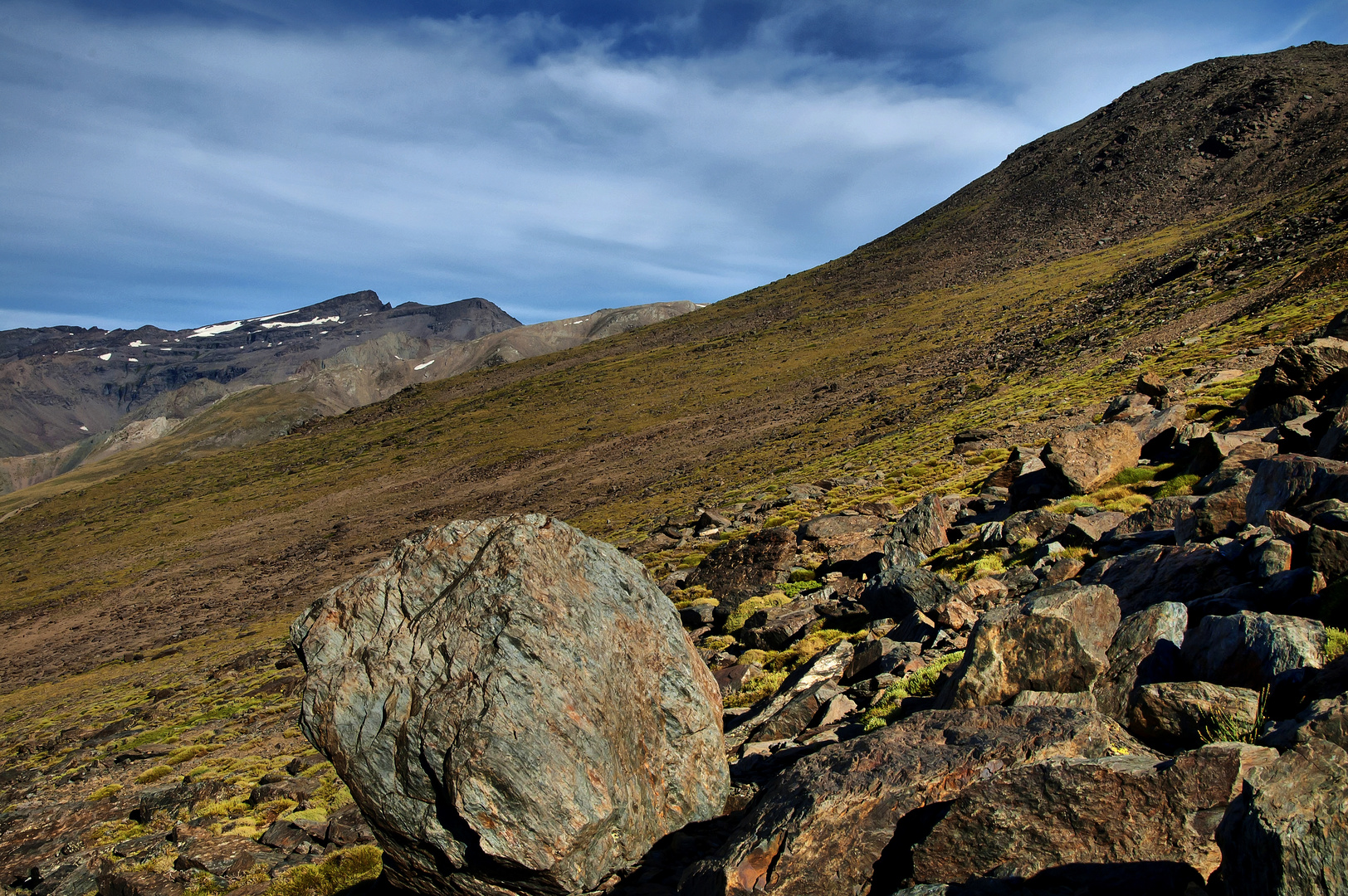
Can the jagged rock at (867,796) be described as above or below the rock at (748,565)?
above

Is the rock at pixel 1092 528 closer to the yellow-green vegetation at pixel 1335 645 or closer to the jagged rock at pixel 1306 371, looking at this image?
the jagged rock at pixel 1306 371

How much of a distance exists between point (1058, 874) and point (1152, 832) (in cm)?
79

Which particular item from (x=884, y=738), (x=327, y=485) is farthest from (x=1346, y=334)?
(x=327, y=485)

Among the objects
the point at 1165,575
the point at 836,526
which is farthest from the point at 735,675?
the point at 836,526

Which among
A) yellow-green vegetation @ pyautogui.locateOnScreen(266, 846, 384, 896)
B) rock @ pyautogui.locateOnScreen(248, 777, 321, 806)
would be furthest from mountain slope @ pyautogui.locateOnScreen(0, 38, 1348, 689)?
yellow-green vegetation @ pyautogui.locateOnScreen(266, 846, 384, 896)

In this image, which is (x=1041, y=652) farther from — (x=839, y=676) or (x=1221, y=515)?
(x=1221, y=515)

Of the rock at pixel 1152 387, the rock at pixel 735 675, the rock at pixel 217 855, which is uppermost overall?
the rock at pixel 1152 387

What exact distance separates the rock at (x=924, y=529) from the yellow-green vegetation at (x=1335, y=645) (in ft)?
43.8

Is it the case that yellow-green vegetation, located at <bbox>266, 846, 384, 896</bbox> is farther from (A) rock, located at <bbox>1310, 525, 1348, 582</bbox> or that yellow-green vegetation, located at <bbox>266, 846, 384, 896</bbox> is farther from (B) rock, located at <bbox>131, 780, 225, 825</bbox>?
(A) rock, located at <bbox>1310, 525, 1348, 582</bbox>

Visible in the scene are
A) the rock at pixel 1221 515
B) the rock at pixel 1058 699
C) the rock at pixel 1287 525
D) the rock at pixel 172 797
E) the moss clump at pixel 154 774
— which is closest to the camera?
the rock at pixel 1058 699

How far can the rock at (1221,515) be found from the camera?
490 inches

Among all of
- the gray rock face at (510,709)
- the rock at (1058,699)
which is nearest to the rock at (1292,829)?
the rock at (1058,699)

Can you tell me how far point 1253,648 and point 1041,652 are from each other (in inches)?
79.4

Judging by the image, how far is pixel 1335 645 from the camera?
7281 mm
